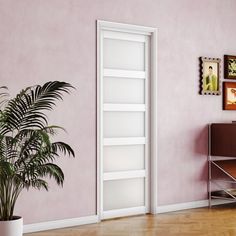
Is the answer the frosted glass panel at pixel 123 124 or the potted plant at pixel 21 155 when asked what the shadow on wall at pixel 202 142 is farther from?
the potted plant at pixel 21 155

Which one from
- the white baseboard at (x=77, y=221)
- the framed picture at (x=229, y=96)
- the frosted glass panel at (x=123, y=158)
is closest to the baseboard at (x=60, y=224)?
the white baseboard at (x=77, y=221)

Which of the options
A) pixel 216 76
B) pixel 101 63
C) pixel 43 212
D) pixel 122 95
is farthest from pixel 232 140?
pixel 43 212

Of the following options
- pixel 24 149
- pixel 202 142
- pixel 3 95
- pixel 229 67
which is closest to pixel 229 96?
pixel 229 67

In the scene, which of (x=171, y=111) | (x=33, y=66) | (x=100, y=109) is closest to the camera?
(x=33, y=66)

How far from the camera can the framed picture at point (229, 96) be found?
7.34 metres

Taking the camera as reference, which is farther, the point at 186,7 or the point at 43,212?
the point at 186,7

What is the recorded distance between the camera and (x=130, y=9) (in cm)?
640

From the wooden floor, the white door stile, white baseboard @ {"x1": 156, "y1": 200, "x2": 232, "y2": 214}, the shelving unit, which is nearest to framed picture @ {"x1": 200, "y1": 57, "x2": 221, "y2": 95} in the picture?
the shelving unit

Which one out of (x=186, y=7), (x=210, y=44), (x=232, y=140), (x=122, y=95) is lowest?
(x=232, y=140)

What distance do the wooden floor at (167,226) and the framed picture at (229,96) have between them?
147cm

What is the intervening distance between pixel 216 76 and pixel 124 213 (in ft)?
7.33

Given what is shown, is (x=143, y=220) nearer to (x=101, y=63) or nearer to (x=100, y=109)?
(x=100, y=109)

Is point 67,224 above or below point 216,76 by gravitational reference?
below

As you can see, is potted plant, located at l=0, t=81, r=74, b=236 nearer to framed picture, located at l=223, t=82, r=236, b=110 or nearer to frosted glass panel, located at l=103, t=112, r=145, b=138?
frosted glass panel, located at l=103, t=112, r=145, b=138
